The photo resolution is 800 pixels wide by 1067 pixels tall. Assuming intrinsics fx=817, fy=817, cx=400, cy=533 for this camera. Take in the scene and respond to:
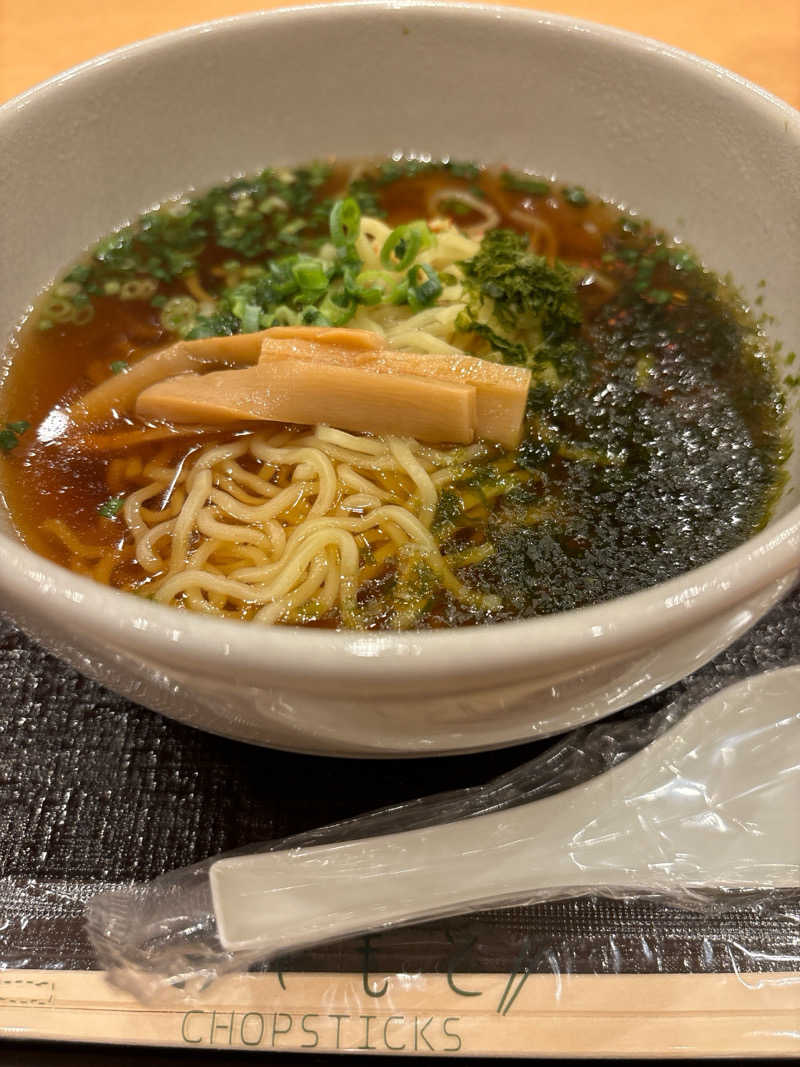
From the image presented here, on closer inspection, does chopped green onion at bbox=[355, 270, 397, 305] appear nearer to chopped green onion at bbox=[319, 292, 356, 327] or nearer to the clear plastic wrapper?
chopped green onion at bbox=[319, 292, 356, 327]

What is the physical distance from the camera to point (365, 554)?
1305mm

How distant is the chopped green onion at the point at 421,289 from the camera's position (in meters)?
1.60

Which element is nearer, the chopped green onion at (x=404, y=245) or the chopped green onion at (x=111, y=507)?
the chopped green onion at (x=111, y=507)

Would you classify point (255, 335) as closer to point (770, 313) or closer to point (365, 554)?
point (365, 554)

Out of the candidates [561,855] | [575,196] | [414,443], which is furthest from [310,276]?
[561,855]

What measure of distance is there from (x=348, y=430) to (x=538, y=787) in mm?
684

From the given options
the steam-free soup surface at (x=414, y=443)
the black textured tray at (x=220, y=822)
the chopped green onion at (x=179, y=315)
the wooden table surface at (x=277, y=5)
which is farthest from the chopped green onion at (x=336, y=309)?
the wooden table surface at (x=277, y=5)

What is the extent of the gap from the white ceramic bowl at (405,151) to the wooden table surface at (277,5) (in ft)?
3.48

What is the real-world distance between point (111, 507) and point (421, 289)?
72 centimetres

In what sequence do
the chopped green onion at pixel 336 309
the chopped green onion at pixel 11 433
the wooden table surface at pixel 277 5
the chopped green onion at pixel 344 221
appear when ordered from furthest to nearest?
1. the wooden table surface at pixel 277 5
2. the chopped green onion at pixel 344 221
3. the chopped green onion at pixel 336 309
4. the chopped green onion at pixel 11 433

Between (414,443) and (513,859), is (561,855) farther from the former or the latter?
(414,443)

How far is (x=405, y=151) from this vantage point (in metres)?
1.96

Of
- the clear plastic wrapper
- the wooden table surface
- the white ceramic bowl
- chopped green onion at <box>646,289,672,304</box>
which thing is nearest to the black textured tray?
the clear plastic wrapper

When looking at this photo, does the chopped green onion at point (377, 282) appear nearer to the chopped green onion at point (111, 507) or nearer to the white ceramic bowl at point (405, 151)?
the white ceramic bowl at point (405, 151)
